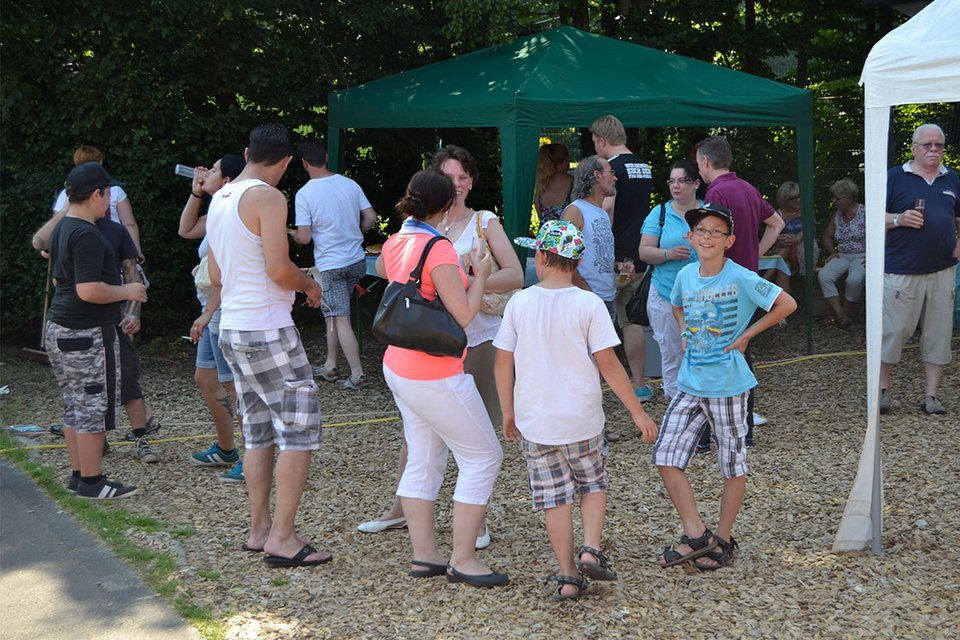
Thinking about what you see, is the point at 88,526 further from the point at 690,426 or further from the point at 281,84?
the point at 281,84

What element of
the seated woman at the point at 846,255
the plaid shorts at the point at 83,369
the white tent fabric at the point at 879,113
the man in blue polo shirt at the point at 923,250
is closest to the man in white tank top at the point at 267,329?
the plaid shorts at the point at 83,369

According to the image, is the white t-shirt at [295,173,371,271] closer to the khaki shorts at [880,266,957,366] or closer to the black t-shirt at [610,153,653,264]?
the black t-shirt at [610,153,653,264]

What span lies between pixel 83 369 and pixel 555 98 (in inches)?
143

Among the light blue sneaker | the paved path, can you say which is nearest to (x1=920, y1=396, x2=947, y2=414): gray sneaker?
the light blue sneaker

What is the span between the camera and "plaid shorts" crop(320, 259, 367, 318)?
8.02 metres

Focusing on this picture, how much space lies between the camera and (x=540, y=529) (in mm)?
4887

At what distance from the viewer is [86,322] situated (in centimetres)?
532

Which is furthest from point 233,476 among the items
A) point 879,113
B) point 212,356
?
point 879,113

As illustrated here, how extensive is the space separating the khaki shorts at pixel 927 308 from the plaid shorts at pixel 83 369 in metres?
4.65

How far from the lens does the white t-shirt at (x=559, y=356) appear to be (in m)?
3.78

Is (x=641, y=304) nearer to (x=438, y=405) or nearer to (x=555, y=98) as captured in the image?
(x=555, y=98)

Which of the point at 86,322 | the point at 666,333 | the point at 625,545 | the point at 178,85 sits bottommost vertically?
the point at 625,545

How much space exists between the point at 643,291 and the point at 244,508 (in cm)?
269

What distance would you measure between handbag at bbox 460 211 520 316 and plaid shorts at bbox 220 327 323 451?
2.48 feet
